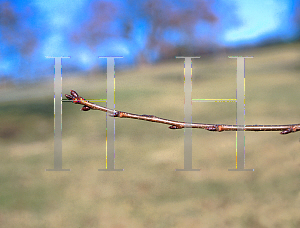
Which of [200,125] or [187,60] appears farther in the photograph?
[187,60]

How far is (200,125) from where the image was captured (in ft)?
2.01

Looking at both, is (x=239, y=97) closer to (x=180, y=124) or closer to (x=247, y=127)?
(x=247, y=127)

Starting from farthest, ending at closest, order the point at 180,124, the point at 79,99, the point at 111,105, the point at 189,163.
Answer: the point at 189,163, the point at 111,105, the point at 180,124, the point at 79,99

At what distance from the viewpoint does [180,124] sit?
593 millimetres

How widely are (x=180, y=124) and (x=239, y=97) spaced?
1.20 ft

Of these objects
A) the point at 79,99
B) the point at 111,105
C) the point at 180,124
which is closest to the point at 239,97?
the point at 180,124

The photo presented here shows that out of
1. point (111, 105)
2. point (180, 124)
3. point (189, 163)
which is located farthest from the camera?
point (189, 163)

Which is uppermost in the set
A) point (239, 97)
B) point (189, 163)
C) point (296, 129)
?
point (239, 97)

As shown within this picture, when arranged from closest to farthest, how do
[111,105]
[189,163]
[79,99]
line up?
[79,99]
[111,105]
[189,163]

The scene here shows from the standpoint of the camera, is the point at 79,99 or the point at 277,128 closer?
the point at 79,99

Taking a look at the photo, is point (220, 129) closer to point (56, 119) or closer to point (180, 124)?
point (180, 124)

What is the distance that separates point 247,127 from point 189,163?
1.06ft

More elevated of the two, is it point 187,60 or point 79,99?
point 187,60

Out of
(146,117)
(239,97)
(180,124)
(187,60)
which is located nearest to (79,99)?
(146,117)
